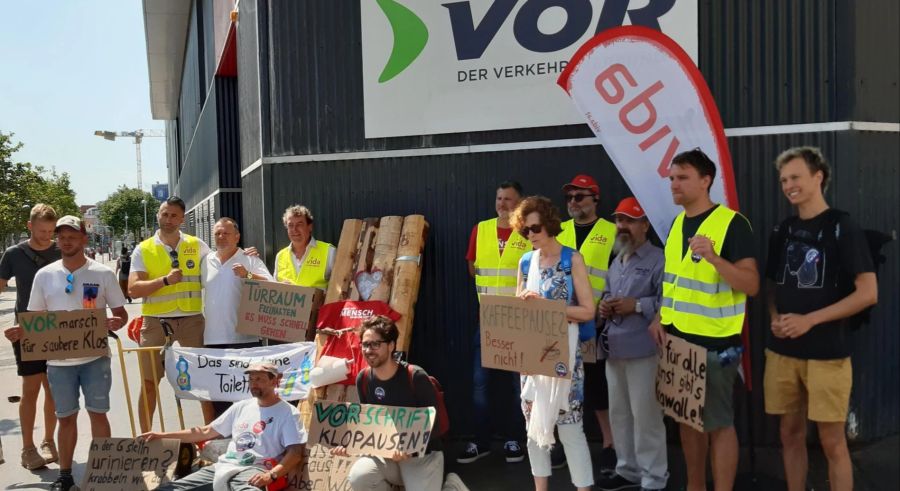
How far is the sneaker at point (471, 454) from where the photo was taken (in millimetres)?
5551

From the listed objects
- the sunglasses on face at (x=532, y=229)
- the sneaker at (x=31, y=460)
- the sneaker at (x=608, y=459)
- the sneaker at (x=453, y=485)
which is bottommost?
the sneaker at (x=31, y=460)

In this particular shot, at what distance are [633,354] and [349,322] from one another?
2248 millimetres

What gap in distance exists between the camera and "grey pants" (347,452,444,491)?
169 inches

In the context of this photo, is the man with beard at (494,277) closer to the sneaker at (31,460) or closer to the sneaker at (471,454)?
the sneaker at (471,454)

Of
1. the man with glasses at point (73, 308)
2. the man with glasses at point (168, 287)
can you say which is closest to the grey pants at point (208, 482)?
the man with glasses at point (73, 308)

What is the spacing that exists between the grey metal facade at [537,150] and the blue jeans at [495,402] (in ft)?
1.13

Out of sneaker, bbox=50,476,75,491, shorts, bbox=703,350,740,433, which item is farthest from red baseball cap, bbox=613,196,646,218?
sneaker, bbox=50,476,75,491

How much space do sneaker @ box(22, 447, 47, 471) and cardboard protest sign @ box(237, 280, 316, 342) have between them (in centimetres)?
210

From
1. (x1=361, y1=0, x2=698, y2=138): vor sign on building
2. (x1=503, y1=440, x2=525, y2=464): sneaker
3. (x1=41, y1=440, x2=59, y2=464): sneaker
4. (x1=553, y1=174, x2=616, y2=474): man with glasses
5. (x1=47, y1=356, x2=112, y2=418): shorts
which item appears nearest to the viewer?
(x1=553, y1=174, x2=616, y2=474): man with glasses

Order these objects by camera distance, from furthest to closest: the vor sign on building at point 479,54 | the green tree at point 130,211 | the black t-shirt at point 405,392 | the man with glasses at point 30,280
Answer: the green tree at point 130,211, the man with glasses at point 30,280, the vor sign on building at point 479,54, the black t-shirt at point 405,392

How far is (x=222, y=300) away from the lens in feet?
19.1

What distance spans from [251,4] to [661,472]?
593cm

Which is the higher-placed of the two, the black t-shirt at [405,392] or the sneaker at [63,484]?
the black t-shirt at [405,392]

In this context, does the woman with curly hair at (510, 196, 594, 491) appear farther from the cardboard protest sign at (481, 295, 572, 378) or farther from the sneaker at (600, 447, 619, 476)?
the sneaker at (600, 447, 619, 476)
